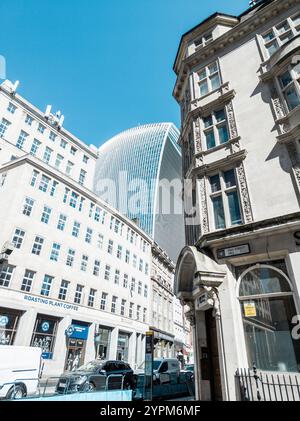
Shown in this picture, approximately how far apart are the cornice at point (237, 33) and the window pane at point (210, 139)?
601cm

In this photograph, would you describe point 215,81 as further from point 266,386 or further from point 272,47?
point 266,386

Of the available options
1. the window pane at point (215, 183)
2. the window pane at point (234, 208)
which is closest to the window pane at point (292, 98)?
the window pane at point (215, 183)

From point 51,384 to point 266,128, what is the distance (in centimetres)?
1948

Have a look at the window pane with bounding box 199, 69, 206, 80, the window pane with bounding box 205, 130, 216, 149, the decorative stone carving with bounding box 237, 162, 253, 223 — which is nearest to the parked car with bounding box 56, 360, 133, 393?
the decorative stone carving with bounding box 237, 162, 253, 223

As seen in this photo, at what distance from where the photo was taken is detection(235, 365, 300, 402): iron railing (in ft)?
24.4

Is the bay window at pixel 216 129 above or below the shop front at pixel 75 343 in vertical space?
above

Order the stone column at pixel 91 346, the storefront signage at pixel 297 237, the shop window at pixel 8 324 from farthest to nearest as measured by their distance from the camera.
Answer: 1. the stone column at pixel 91 346
2. the shop window at pixel 8 324
3. the storefront signage at pixel 297 237

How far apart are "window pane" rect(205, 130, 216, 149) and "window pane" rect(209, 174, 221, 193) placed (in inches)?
76.3

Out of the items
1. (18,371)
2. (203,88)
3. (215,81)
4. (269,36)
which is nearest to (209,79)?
(215,81)

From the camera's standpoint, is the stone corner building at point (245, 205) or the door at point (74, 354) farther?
the door at point (74, 354)

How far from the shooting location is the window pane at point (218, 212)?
11.6 metres

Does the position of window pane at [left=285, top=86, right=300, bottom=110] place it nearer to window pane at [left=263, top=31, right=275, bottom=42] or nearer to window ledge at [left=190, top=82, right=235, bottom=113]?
window ledge at [left=190, top=82, right=235, bottom=113]

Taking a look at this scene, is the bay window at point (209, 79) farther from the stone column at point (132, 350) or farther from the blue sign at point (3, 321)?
the stone column at point (132, 350)
